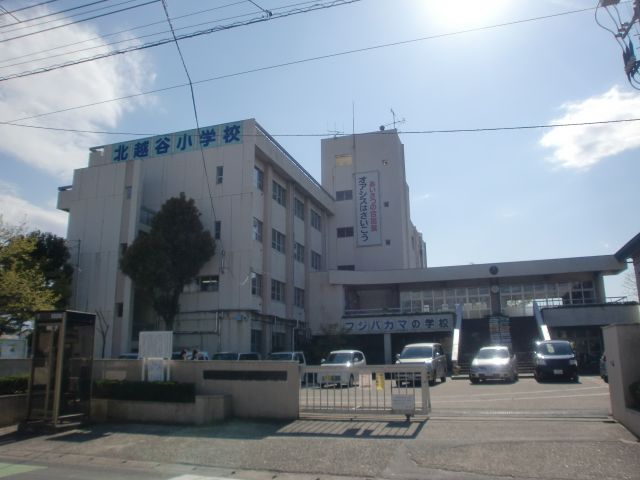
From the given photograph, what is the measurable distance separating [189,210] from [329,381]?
819 inches

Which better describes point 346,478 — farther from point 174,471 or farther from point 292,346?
point 292,346

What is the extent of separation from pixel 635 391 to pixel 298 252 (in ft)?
104

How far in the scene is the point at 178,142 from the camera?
1361 inches

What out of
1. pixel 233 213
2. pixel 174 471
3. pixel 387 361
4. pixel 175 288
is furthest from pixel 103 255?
pixel 174 471

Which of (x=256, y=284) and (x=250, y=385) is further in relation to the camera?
(x=256, y=284)

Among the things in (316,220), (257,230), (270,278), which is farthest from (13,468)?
(316,220)

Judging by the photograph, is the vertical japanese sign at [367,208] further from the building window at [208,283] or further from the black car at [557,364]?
the black car at [557,364]

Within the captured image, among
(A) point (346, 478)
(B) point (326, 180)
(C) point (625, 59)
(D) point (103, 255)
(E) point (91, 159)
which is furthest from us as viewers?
(B) point (326, 180)

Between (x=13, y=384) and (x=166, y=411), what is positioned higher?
(x=13, y=384)

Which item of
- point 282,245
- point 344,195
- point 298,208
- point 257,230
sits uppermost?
point 344,195

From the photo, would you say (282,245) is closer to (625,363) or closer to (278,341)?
(278,341)

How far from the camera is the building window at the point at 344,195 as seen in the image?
162 ft

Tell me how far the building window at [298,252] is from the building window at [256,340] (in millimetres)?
7993

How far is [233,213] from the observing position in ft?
105
